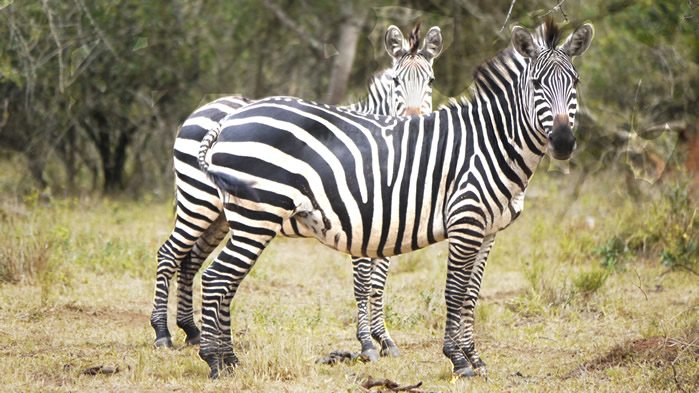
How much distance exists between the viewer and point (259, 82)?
14047mm

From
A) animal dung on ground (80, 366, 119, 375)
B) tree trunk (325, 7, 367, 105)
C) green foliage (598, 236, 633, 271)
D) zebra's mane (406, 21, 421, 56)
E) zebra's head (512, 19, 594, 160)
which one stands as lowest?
animal dung on ground (80, 366, 119, 375)

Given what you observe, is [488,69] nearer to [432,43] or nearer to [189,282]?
[432,43]

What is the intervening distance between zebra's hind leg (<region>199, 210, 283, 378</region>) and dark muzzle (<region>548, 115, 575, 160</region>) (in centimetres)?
180

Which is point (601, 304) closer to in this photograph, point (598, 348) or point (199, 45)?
point (598, 348)

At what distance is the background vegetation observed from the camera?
5242mm

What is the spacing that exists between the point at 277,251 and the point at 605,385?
601cm

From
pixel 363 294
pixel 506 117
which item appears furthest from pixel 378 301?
pixel 506 117

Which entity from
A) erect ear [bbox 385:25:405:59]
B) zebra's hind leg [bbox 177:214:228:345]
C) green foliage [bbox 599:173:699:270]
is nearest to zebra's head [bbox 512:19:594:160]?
erect ear [bbox 385:25:405:59]

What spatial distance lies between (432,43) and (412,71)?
644 millimetres

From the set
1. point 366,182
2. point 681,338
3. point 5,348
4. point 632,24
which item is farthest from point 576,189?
point 5,348

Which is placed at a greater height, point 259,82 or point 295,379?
point 259,82

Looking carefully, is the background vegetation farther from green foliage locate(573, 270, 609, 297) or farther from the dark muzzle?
the dark muzzle

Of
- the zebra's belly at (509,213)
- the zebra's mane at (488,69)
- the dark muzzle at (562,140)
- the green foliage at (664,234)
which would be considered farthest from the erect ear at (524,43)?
the green foliage at (664,234)

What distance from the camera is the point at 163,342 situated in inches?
231
